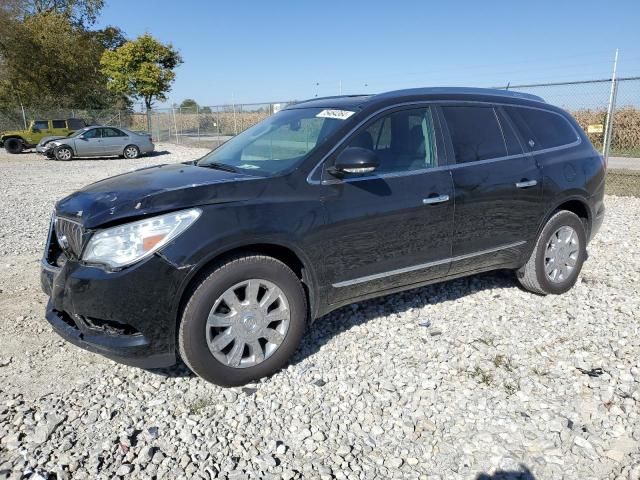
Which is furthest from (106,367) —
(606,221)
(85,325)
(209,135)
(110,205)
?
(209,135)

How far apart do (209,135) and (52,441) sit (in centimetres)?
2571

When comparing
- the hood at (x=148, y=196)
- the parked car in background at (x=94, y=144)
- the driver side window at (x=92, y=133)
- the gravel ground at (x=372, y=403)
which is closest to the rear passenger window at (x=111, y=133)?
the parked car in background at (x=94, y=144)

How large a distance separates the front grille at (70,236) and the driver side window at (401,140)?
183 cm

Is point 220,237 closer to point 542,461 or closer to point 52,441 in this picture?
point 52,441

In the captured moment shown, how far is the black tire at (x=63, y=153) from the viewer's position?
20.5 meters

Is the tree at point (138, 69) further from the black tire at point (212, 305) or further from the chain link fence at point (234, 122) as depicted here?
the black tire at point (212, 305)

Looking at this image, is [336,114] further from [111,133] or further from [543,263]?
[111,133]

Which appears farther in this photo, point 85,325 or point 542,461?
point 85,325

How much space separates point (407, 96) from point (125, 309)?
2.52 metres

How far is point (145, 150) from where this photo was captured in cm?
2177

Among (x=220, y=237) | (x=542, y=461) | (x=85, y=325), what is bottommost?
(x=542, y=461)

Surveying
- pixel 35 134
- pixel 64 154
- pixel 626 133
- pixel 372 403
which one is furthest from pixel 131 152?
pixel 372 403

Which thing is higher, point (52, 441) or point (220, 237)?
point (220, 237)

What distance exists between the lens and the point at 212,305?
3.00m
